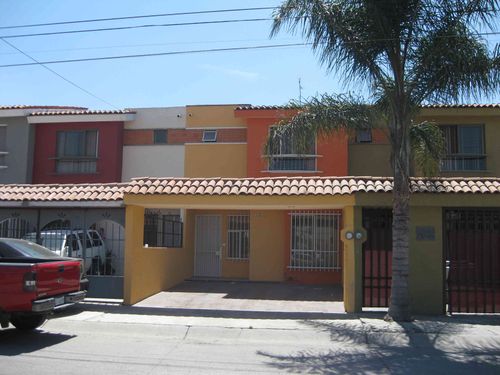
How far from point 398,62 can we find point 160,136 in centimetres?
1219

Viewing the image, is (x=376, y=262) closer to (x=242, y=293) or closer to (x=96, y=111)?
(x=242, y=293)

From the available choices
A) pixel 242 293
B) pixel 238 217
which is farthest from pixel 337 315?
pixel 238 217

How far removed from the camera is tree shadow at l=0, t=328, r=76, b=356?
7.95 meters

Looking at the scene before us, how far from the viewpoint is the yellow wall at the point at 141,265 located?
1209 centimetres

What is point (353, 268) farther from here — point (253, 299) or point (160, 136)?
point (160, 136)

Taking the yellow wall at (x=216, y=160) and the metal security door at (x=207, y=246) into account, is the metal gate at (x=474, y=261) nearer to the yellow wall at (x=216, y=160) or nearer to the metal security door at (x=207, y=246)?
the metal security door at (x=207, y=246)

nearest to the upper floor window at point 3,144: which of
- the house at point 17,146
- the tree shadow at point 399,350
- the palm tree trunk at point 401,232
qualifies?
the house at point 17,146

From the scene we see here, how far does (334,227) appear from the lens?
1677 cm

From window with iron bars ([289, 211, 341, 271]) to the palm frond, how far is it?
15.9 ft

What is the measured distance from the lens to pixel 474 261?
11.3 m

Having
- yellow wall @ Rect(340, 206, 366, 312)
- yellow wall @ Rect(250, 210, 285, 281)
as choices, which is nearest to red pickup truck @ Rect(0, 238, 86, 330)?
yellow wall @ Rect(340, 206, 366, 312)

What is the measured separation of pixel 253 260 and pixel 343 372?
33.4 feet

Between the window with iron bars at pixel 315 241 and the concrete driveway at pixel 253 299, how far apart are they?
1.08 meters

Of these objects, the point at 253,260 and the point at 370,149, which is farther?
the point at 370,149
